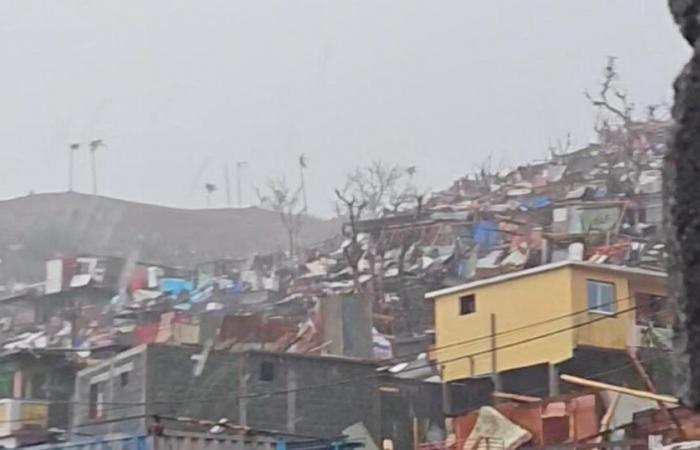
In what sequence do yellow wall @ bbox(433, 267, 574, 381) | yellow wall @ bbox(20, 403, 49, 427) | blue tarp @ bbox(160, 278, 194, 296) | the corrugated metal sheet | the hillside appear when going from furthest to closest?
1. the hillside
2. blue tarp @ bbox(160, 278, 194, 296)
3. yellow wall @ bbox(433, 267, 574, 381)
4. yellow wall @ bbox(20, 403, 49, 427)
5. the corrugated metal sheet

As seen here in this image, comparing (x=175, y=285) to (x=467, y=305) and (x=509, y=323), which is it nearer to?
(x=467, y=305)

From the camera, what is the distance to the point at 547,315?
89.8 ft

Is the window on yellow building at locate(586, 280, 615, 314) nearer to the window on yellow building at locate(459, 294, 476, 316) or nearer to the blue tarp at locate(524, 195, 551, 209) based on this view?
the window on yellow building at locate(459, 294, 476, 316)

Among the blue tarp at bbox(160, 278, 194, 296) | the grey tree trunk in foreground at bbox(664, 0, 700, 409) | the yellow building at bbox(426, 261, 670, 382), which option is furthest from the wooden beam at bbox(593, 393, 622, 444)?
the blue tarp at bbox(160, 278, 194, 296)

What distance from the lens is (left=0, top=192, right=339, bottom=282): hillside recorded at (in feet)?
198

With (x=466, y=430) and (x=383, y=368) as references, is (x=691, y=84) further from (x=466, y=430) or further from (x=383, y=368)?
(x=383, y=368)

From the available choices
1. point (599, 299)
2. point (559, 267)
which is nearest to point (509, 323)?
point (559, 267)

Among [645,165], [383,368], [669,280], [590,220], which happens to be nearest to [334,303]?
[383,368]

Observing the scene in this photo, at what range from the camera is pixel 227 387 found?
26750 millimetres

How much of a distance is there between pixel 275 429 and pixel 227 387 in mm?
1243

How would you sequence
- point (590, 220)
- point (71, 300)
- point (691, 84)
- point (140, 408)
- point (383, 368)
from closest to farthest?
1. point (691, 84)
2. point (140, 408)
3. point (383, 368)
4. point (590, 220)
5. point (71, 300)

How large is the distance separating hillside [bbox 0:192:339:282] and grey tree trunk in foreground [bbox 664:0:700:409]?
2233 inches

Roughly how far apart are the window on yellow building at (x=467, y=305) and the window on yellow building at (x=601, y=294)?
267 centimetres

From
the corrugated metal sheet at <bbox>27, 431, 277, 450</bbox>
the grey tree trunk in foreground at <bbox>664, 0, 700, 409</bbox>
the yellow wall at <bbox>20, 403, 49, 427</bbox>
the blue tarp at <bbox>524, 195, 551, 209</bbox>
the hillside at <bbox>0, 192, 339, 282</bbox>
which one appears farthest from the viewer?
the hillside at <bbox>0, 192, 339, 282</bbox>
